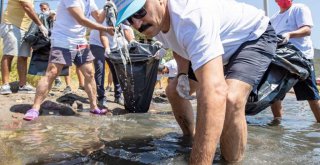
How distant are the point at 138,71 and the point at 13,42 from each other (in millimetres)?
1755

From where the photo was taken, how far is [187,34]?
228cm

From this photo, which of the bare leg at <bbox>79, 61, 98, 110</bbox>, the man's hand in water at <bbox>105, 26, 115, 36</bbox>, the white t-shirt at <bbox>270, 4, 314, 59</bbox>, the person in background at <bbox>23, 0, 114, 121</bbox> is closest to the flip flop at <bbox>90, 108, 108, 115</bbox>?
the person in background at <bbox>23, 0, 114, 121</bbox>

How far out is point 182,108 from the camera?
11.6ft

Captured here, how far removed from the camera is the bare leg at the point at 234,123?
2.63 meters

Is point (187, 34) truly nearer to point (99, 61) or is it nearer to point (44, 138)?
point (44, 138)

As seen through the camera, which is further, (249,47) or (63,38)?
(63,38)

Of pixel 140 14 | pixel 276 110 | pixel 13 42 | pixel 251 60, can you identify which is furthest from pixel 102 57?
pixel 140 14

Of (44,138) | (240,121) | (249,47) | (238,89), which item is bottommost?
(44,138)

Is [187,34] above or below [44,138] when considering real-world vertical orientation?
above

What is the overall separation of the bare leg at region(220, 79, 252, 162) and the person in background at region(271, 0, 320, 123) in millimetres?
2265

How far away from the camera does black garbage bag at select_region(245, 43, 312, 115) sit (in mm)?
3373

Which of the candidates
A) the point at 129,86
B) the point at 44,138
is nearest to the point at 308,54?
the point at 129,86

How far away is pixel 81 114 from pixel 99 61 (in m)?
1.01

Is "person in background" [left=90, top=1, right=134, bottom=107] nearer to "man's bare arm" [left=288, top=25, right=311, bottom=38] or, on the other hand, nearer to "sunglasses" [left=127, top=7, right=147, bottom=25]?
"man's bare arm" [left=288, top=25, right=311, bottom=38]
